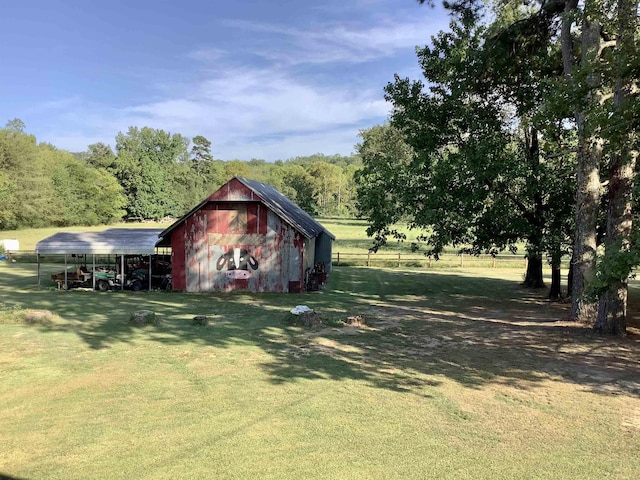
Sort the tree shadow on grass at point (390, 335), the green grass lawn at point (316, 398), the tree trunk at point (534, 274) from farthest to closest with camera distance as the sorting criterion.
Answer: the tree trunk at point (534, 274), the tree shadow on grass at point (390, 335), the green grass lawn at point (316, 398)

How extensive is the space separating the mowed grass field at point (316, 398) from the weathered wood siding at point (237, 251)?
6378 millimetres

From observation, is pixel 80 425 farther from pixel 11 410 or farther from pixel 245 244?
pixel 245 244

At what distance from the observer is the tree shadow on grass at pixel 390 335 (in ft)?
32.4

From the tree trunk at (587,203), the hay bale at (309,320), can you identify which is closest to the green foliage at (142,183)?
the hay bale at (309,320)

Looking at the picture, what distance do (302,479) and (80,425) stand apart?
12.6 feet

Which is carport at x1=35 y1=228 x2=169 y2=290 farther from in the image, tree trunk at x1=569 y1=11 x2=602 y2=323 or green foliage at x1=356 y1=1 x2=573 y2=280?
tree trunk at x1=569 y1=11 x2=602 y2=323

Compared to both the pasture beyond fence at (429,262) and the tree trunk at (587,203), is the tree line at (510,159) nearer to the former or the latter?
the tree trunk at (587,203)

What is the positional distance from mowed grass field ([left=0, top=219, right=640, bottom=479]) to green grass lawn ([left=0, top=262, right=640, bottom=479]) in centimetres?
4

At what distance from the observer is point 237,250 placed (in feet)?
74.6

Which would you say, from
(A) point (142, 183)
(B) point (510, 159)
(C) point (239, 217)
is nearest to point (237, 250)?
(C) point (239, 217)

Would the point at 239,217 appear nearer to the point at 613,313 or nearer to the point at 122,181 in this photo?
the point at 613,313

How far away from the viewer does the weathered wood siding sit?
74.3ft

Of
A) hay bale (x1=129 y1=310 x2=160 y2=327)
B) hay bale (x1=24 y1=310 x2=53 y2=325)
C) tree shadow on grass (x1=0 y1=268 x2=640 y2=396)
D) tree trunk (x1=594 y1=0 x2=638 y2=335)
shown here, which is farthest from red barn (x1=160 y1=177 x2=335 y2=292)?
tree trunk (x1=594 y1=0 x2=638 y2=335)

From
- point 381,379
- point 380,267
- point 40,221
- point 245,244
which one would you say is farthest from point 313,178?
point 381,379
